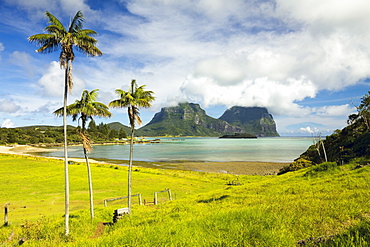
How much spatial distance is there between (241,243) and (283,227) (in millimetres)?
1996

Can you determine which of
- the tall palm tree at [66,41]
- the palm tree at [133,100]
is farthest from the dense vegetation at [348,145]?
the tall palm tree at [66,41]

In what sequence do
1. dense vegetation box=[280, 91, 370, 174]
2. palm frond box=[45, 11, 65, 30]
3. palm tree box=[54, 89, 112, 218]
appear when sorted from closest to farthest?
palm frond box=[45, 11, 65, 30] → palm tree box=[54, 89, 112, 218] → dense vegetation box=[280, 91, 370, 174]

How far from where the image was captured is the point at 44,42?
480 inches

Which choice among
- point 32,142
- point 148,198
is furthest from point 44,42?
point 32,142

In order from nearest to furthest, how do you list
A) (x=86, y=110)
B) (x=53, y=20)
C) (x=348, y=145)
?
(x=53, y=20)
(x=86, y=110)
(x=348, y=145)

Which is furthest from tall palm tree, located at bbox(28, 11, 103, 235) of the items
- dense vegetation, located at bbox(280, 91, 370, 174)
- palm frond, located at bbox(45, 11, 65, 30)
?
dense vegetation, located at bbox(280, 91, 370, 174)

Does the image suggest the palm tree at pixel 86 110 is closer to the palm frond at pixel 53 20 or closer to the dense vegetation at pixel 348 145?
the palm frond at pixel 53 20

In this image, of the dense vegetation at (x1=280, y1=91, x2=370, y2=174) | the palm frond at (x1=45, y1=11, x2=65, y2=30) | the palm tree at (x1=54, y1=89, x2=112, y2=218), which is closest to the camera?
the palm frond at (x1=45, y1=11, x2=65, y2=30)

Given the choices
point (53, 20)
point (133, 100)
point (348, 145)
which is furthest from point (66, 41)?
point (348, 145)

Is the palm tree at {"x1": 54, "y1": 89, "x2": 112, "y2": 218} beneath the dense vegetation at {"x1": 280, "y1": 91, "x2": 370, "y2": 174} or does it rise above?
above

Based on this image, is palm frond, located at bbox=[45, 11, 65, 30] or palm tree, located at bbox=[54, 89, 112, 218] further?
palm tree, located at bbox=[54, 89, 112, 218]

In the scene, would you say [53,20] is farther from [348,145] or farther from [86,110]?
[348,145]

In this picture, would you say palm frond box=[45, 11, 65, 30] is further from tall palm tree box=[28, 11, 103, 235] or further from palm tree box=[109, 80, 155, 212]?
palm tree box=[109, 80, 155, 212]

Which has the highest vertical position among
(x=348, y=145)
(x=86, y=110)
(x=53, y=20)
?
(x=53, y=20)
